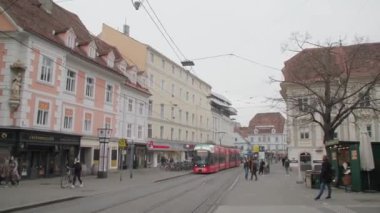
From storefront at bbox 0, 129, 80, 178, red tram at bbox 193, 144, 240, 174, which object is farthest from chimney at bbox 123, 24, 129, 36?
storefront at bbox 0, 129, 80, 178

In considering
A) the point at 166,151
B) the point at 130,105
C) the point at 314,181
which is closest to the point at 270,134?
the point at 166,151

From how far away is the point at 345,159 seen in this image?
861 inches

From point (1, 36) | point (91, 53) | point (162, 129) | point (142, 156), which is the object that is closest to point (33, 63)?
point (1, 36)

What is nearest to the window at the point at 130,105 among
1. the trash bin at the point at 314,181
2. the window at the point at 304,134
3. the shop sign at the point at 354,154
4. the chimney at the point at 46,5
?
the chimney at the point at 46,5

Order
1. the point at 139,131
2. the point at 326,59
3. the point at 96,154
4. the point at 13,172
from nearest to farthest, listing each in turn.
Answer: the point at 13,172
the point at 326,59
the point at 96,154
the point at 139,131

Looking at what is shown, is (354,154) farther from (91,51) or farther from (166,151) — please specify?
(166,151)

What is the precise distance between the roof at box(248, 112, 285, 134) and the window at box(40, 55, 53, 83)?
107m

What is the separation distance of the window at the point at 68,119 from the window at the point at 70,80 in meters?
1.80

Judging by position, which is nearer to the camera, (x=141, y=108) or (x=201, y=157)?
(x=201, y=157)

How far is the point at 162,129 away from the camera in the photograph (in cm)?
6006

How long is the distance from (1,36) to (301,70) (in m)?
22.5

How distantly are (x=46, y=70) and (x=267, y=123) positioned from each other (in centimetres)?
11114

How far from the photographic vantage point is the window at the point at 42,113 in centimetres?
2849

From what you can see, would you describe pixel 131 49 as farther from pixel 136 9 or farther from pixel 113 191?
pixel 136 9
